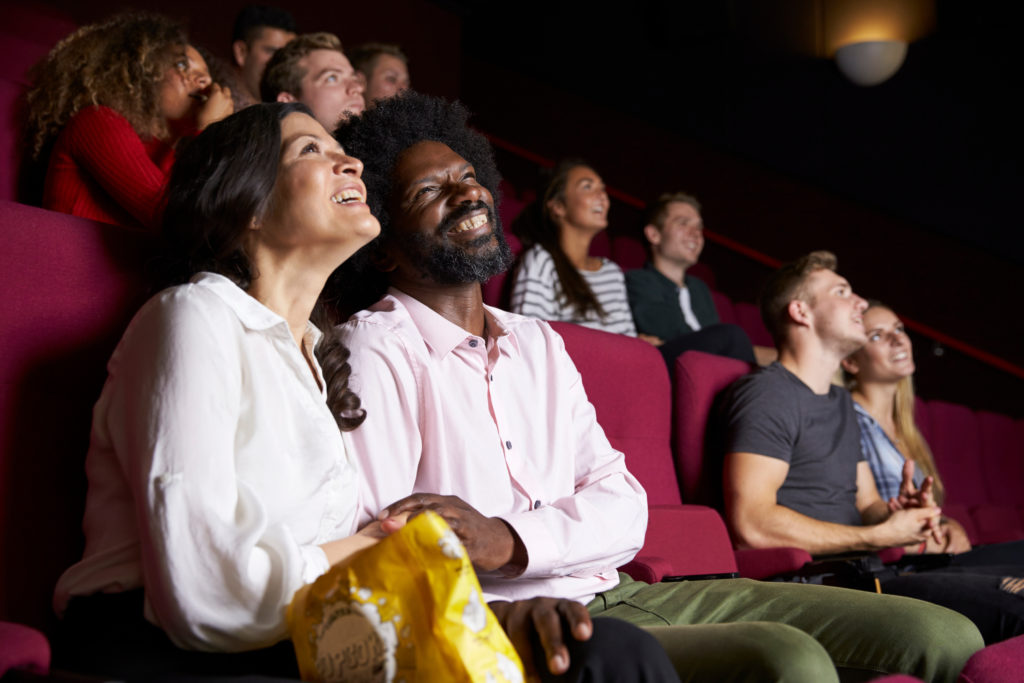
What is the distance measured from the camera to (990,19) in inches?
146

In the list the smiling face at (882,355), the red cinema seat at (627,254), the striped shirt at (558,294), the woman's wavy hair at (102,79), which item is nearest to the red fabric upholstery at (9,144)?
the woman's wavy hair at (102,79)

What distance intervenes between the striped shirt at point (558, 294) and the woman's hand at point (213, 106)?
2.40ft

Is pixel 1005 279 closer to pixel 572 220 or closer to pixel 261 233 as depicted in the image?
pixel 572 220

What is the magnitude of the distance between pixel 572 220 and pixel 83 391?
66.0 inches

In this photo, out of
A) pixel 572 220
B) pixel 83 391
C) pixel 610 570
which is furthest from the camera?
pixel 572 220

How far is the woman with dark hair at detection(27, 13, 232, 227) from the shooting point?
1.36 metres

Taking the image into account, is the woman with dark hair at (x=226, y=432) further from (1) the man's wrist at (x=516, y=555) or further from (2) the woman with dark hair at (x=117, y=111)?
(2) the woman with dark hair at (x=117, y=111)

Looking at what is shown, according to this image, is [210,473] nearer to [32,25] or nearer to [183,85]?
[183,85]

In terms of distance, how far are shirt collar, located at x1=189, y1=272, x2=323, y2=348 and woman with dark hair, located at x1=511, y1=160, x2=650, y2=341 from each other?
126 centimetres

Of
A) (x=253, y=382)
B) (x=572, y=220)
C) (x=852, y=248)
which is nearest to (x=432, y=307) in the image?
(x=253, y=382)

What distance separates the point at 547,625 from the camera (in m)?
0.74

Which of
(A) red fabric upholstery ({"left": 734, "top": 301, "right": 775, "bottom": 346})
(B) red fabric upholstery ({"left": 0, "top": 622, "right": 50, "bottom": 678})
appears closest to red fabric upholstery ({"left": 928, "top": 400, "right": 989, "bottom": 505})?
(A) red fabric upholstery ({"left": 734, "top": 301, "right": 775, "bottom": 346})

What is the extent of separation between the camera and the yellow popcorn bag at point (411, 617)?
63 cm

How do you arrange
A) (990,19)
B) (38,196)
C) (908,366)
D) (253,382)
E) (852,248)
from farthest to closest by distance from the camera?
(852,248) → (990,19) → (908,366) → (38,196) → (253,382)
